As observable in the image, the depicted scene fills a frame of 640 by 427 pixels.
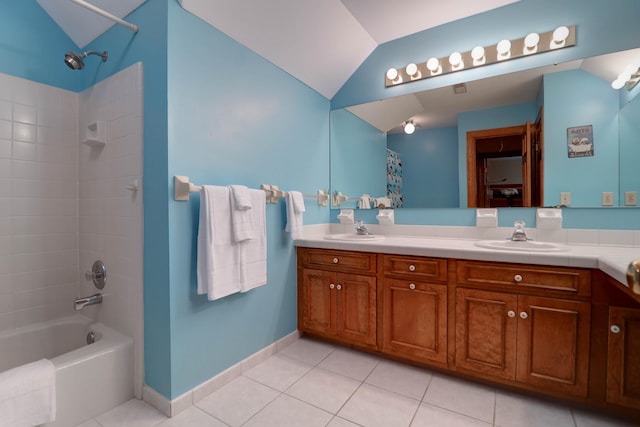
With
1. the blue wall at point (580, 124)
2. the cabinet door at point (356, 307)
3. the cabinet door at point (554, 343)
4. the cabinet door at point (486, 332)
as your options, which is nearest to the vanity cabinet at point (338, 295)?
the cabinet door at point (356, 307)

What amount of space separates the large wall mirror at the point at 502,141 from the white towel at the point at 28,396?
7.05 ft

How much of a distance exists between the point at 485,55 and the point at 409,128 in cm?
68

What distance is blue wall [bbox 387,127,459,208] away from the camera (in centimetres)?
225

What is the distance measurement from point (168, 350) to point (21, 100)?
5.79 ft

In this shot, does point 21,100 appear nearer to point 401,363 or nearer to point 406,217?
point 406,217

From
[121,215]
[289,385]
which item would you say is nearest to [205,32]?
[121,215]

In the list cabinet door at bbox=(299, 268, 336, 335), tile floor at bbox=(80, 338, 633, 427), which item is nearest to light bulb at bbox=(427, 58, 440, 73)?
cabinet door at bbox=(299, 268, 336, 335)

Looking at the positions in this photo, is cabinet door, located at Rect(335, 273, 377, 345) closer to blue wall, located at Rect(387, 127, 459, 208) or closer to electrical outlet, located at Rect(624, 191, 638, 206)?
blue wall, located at Rect(387, 127, 459, 208)

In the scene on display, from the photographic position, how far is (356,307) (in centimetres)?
207

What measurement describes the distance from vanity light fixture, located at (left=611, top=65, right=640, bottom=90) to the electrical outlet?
598 millimetres

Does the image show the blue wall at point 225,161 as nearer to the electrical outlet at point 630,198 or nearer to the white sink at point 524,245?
the white sink at point 524,245

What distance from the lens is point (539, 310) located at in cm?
151

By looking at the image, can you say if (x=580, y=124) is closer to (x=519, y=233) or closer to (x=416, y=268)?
(x=519, y=233)

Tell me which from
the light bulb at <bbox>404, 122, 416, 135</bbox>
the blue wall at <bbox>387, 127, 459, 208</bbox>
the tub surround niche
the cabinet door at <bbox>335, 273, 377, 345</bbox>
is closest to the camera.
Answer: the tub surround niche
